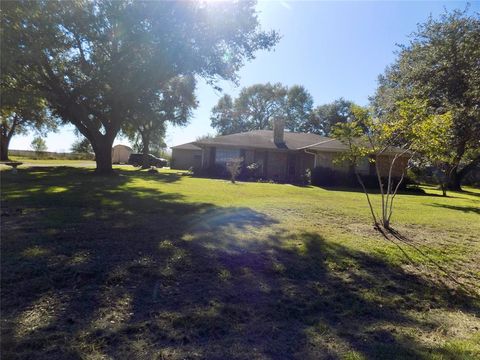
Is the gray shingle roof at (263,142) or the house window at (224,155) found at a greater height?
the gray shingle roof at (263,142)

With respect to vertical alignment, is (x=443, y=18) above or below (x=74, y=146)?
above

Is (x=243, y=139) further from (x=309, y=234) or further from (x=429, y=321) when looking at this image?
(x=429, y=321)

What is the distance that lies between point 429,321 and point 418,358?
41.7 inches

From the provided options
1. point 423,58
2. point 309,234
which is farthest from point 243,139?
point 309,234

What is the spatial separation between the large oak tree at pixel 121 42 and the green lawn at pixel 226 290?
346 inches

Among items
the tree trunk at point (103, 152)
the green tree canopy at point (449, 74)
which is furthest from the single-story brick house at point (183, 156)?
the green tree canopy at point (449, 74)

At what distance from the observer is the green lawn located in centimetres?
320

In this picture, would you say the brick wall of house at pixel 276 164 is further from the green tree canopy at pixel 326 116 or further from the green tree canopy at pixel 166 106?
the green tree canopy at pixel 326 116

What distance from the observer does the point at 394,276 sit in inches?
213

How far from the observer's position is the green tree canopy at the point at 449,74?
14.6 metres

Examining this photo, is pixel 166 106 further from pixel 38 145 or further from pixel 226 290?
pixel 38 145

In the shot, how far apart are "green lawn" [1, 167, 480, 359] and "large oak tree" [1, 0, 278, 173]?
346 inches

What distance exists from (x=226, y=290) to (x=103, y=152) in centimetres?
1912

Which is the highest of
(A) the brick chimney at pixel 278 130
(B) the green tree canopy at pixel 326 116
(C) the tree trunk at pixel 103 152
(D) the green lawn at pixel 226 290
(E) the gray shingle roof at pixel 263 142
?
(B) the green tree canopy at pixel 326 116
